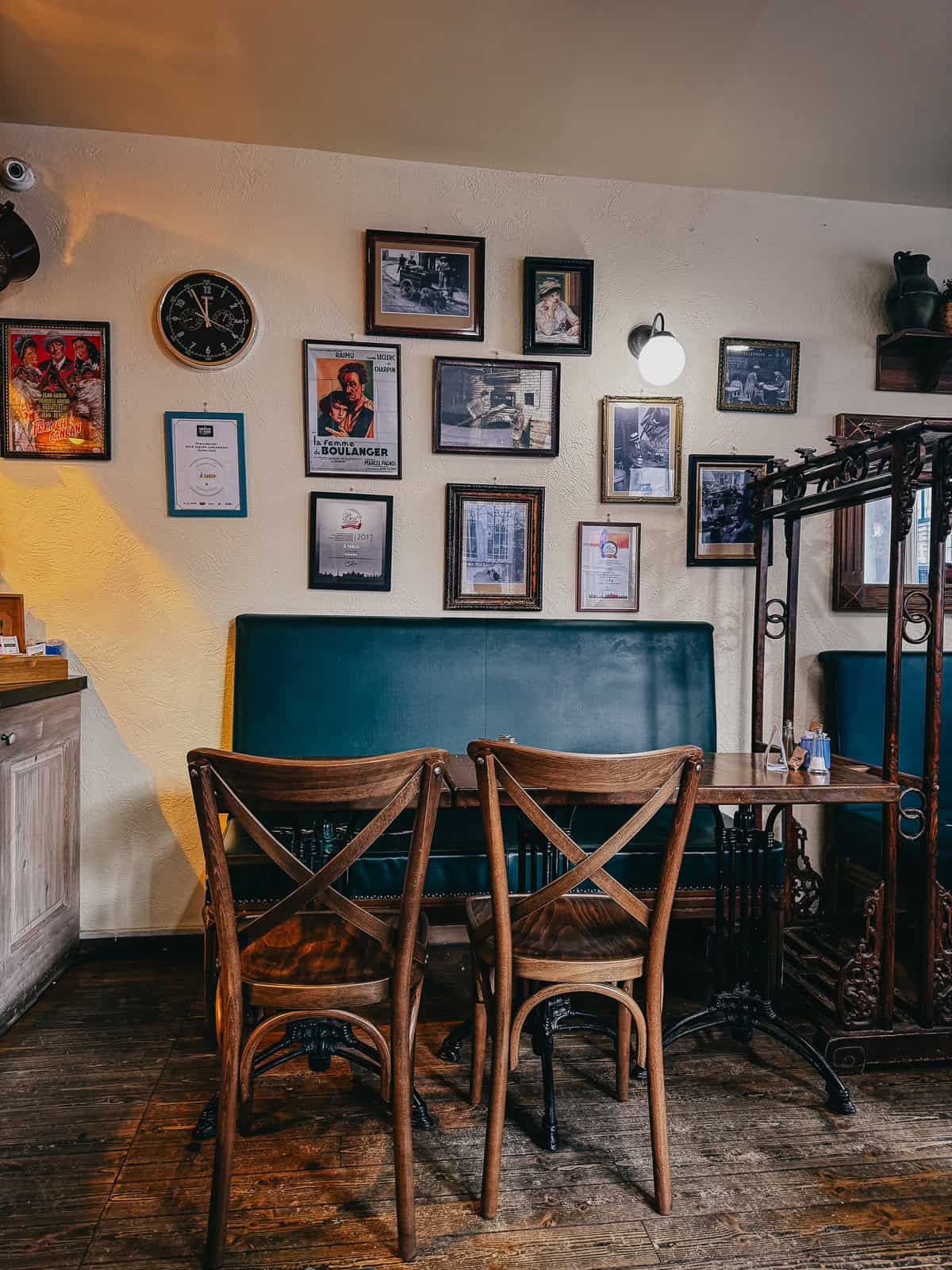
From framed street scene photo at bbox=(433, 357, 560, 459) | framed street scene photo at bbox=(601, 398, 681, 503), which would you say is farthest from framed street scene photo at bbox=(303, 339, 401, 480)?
framed street scene photo at bbox=(601, 398, 681, 503)

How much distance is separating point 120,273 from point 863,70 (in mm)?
2847

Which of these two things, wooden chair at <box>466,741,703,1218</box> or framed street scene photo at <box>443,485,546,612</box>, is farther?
framed street scene photo at <box>443,485,546,612</box>

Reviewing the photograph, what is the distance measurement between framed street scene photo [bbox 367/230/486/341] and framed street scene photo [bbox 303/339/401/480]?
142 mm

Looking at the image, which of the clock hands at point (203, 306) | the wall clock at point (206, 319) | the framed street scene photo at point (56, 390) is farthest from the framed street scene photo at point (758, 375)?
the framed street scene photo at point (56, 390)

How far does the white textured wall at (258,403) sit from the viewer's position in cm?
299

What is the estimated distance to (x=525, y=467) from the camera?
127 inches

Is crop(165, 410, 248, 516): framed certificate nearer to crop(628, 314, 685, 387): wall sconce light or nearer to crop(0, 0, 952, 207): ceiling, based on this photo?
crop(0, 0, 952, 207): ceiling

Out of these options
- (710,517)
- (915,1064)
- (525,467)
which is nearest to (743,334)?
(710,517)

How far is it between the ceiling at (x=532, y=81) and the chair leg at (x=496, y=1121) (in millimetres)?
2901

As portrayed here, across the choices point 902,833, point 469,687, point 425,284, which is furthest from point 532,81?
point 902,833

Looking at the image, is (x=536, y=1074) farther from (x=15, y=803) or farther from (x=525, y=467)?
(x=525, y=467)

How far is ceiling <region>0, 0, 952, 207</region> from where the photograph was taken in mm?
2352

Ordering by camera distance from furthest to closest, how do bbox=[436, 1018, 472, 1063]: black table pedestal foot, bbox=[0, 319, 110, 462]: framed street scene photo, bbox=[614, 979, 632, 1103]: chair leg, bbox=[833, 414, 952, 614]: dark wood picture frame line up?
bbox=[833, 414, 952, 614]: dark wood picture frame
bbox=[0, 319, 110, 462]: framed street scene photo
bbox=[436, 1018, 472, 1063]: black table pedestal foot
bbox=[614, 979, 632, 1103]: chair leg

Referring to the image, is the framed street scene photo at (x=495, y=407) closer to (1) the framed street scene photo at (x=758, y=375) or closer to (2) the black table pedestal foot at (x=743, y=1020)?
(1) the framed street scene photo at (x=758, y=375)
